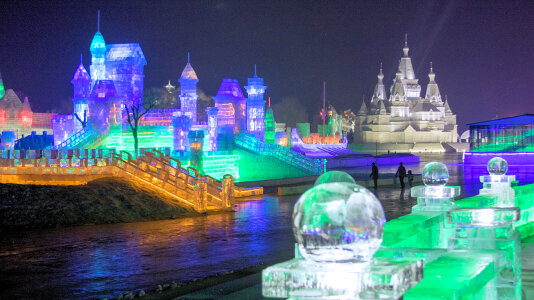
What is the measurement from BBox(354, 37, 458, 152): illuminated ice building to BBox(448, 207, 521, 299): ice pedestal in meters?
100

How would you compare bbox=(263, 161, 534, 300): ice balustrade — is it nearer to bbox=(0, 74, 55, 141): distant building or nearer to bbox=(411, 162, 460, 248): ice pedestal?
bbox=(411, 162, 460, 248): ice pedestal

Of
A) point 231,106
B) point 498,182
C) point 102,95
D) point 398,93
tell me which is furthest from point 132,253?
point 398,93

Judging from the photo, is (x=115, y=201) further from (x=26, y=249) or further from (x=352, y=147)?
(x=352, y=147)

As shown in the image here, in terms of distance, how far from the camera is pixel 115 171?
19844mm

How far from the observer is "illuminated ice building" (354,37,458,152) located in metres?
111

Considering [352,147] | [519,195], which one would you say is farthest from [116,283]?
[352,147]

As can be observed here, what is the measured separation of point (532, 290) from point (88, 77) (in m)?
31.7

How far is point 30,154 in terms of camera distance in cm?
2097

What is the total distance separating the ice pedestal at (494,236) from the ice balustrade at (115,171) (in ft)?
43.2

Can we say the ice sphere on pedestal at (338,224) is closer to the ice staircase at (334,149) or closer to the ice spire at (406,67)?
the ice staircase at (334,149)

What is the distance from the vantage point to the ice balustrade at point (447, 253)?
2.66 metres

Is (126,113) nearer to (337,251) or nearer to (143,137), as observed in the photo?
(143,137)

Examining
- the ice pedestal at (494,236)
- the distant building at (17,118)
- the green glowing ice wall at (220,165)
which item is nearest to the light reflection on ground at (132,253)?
the ice pedestal at (494,236)

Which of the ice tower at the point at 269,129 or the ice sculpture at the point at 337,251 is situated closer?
the ice sculpture at the point at 337,251
